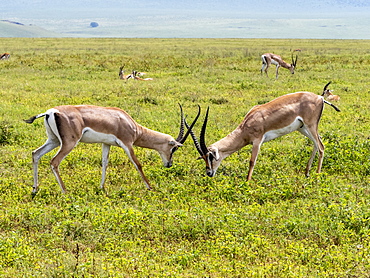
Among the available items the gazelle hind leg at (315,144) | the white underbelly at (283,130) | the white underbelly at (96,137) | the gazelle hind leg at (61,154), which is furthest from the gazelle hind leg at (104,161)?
the gazelle hind leg at (315,144)

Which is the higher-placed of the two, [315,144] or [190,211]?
[315,144]

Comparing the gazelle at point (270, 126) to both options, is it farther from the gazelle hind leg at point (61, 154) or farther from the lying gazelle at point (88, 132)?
the gazelle hind leg at point (61, 154)

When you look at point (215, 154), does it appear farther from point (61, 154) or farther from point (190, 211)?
point (61, 154)

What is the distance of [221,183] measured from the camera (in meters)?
8.30

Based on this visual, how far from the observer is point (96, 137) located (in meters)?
8.04

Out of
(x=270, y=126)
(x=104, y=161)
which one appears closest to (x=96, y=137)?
(x=104, y=161)

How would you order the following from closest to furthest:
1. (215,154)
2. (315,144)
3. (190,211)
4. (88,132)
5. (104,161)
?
(190,211) → (88,132) → (104,161) → (215,154) → (315,144)

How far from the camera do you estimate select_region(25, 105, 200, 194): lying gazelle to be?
25.3 ft

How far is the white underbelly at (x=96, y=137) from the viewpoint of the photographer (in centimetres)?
796

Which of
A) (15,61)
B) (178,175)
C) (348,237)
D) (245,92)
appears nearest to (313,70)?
(245,92)

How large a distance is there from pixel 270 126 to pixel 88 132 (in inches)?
124

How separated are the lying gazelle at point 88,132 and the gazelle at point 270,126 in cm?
71

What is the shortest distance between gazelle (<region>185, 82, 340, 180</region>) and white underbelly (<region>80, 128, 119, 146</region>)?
142 centimetres

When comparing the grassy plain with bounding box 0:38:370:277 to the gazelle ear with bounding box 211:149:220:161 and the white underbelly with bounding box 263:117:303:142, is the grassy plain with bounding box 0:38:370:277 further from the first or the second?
the white underbelly with bounding box 263:117:303:142
